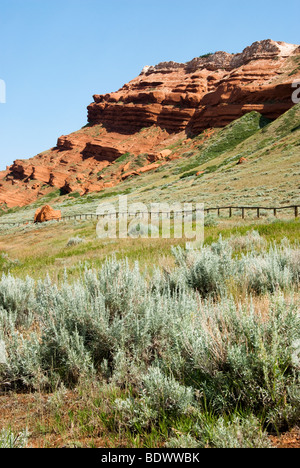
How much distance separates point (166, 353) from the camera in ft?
9.38

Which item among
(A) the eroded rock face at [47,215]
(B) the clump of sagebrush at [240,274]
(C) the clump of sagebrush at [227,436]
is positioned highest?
(A) the eroded rock face at [47,215]

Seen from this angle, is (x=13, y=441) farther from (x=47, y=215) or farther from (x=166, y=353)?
(x=47, y=215)

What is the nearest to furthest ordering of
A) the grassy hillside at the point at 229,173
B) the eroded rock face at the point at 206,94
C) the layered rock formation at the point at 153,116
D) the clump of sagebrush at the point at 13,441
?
1. the clump of sagebrush at the point at 13,441
2. the grassy hillside at the point at 229,173
3. the eroded rock face at the point at 206,94
4. the layered rock formation at the point at 153,116

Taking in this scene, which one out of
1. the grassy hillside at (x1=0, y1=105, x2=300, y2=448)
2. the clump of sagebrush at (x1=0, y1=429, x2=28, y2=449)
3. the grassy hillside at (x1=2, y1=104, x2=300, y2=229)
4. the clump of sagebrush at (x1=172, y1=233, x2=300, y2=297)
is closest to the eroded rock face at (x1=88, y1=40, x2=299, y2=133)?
the grassy hillside at (x1=2, y1=104, x2=300, y2=229)

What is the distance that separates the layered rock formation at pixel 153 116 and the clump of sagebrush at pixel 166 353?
76.5 meters

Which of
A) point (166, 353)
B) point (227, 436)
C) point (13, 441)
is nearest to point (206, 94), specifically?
point (166, 353)

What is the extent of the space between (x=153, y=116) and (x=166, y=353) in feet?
337

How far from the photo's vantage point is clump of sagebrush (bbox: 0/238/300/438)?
2.15m

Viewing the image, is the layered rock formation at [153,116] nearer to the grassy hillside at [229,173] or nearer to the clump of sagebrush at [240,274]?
the grassy hillside at [229,173]

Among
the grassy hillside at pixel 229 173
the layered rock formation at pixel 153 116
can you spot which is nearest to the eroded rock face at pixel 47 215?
the grassy hillside at pixel 229 173

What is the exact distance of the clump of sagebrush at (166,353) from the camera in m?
2.15
